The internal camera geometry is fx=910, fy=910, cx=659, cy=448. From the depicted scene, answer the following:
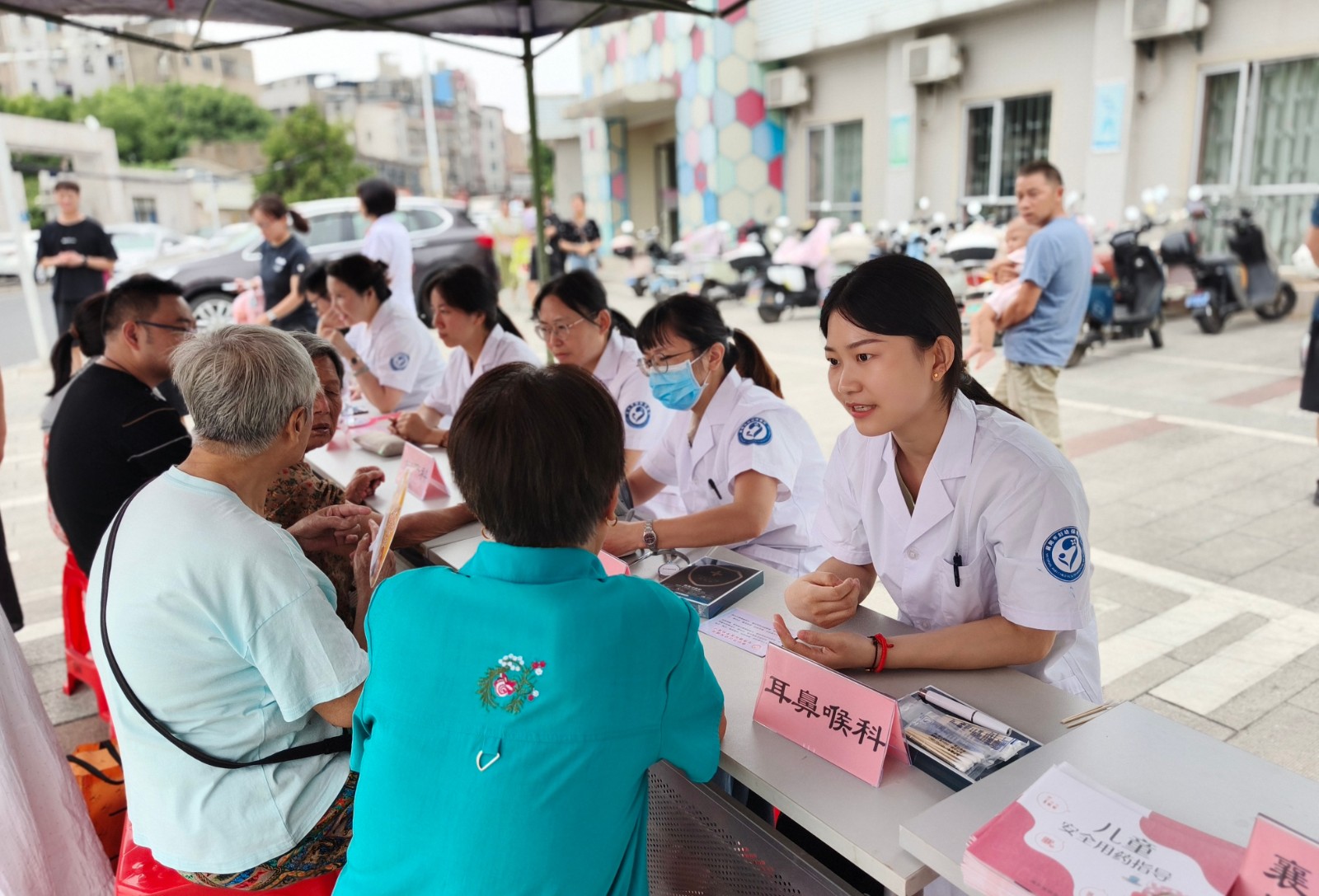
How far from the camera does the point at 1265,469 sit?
163 inches

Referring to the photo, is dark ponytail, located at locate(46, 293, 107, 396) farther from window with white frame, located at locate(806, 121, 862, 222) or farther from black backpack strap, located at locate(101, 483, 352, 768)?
window with white frame, located at locate(806, 121, 862, 222)

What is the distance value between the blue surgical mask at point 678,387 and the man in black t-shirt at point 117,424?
1.12 metres

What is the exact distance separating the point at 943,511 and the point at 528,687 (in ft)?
2.56

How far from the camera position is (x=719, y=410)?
212cm

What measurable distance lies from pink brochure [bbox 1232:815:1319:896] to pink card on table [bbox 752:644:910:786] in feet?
1.18

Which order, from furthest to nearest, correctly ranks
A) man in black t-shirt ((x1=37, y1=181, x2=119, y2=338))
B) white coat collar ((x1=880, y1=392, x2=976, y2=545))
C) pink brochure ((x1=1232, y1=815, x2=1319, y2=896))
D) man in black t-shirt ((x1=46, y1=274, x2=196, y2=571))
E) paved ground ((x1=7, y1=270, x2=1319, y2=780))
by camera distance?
1. man in black t-shirt ((x1=37, y1=181, x2=119, y2=338))
2. paved ground ((x1=7, y1=270, x2=1319, y2=780))
3. man in black t-shirt ((x1=46, y1=274, x2=196, y2=571))
4. white coat collar ((x1=880, y1=392, x2=976, y2=545))
5. pink brochure ((x1=1232, y1=815, x2=1319, y2=896))

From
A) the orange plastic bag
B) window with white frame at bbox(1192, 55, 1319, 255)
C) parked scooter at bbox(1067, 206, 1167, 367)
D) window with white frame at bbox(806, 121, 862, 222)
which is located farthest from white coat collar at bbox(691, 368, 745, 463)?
window with white frame at bbox(806, 121, 862, 222)

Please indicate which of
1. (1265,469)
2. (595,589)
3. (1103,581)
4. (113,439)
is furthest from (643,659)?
(1265,469)

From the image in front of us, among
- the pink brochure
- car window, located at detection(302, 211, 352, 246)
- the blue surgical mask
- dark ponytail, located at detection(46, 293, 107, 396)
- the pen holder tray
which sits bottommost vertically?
the pen holder tray

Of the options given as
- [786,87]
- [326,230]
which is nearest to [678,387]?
[326,230]

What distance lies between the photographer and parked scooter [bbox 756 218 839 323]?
8.89 metres

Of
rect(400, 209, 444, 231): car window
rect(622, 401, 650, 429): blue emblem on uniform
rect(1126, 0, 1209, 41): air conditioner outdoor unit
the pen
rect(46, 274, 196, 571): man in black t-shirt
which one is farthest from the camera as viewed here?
rect(400, 209, 444, 231): car window

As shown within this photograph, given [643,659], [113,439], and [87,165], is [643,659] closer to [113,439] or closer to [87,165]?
[113,439]

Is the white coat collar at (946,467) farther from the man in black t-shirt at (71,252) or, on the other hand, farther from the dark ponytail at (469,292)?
the man in black t-shirt at (71,252)
